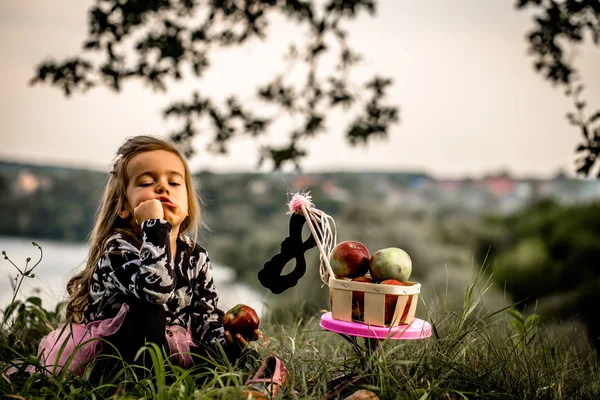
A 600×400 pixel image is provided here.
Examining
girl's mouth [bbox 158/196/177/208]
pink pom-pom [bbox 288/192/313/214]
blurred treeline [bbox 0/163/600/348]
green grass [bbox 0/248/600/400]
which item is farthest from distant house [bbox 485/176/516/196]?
girl's mouth [bbox 158/196/177/208]

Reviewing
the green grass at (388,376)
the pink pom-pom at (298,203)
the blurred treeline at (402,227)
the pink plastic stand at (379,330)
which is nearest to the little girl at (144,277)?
the green grass at (388,376)

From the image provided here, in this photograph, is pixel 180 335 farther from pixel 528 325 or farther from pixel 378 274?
pixel 528 325

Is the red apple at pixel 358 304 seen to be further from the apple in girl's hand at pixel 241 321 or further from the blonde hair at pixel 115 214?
the blonde hair at pixel 115 214

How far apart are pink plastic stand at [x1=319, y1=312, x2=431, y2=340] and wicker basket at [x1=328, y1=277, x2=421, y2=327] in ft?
0.09

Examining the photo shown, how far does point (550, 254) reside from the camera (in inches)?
456

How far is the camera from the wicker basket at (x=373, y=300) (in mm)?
2338

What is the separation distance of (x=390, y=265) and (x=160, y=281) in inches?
37.2

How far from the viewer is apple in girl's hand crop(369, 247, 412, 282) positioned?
2.41 metres

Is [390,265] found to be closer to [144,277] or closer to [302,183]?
[144,277]

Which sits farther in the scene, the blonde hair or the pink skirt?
the blonde hair

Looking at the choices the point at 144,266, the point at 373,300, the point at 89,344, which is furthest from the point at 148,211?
the point at 373,300

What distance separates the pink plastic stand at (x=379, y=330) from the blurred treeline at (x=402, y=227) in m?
1.84

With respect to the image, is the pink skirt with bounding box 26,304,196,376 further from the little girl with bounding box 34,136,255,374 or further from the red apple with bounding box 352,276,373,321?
the red apple with bounding box 352,276,373,321

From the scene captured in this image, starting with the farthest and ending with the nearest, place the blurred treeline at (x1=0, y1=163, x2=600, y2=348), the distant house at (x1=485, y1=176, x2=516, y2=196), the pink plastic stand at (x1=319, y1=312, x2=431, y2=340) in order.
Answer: the distant house at (x1=485, y1=176, x2=516, y2=196), the blurred treeline at (x1=0, y1=163, x2=600, y2=348), the pink plastic stand at (x1=319, y1=312, x2=431, y2=340)
